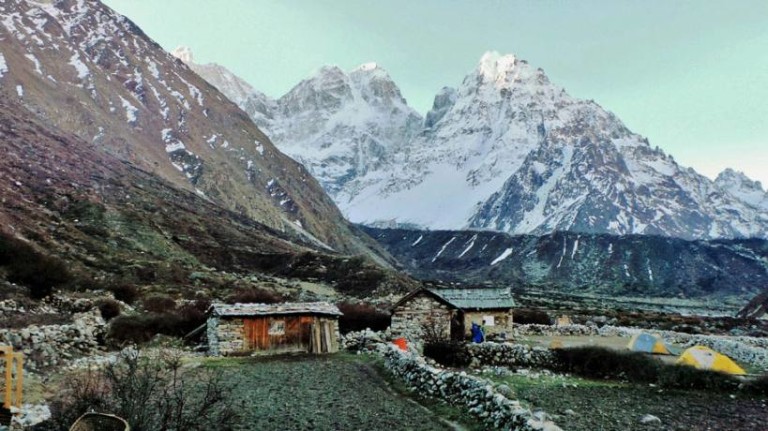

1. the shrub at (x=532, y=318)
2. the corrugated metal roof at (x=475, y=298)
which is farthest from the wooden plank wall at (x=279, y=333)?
the shrub at (x=532, y=318)

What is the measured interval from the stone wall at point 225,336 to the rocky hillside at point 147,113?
81.5 meters

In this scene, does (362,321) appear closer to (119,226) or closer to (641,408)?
(641,408)

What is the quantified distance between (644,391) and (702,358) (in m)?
5.60

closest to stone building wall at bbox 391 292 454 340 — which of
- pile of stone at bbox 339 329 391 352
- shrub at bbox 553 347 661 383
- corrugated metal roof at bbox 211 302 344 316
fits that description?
pile of stone at bbox 339 329 391 352

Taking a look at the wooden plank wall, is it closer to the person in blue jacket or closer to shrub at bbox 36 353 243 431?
the person in blue jacket

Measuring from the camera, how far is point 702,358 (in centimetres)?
2722

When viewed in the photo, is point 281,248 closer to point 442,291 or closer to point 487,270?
point 442,291

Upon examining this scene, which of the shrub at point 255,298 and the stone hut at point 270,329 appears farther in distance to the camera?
the shrub at point 255,298

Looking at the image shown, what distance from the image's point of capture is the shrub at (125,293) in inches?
1758

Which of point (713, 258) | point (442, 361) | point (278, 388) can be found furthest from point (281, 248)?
point (713, 258)

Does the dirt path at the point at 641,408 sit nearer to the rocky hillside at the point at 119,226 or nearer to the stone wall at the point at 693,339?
the stone wall at the point at 693,339

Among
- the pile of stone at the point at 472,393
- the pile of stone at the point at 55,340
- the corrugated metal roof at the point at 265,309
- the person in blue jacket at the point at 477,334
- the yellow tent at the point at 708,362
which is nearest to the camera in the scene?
the pile of stone at the point at 472,393

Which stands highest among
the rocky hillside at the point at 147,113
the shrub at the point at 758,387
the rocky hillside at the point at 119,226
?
the rocky hillside at the point at 147,113

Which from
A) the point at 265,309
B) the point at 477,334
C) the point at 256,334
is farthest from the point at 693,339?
the point at 256,334
